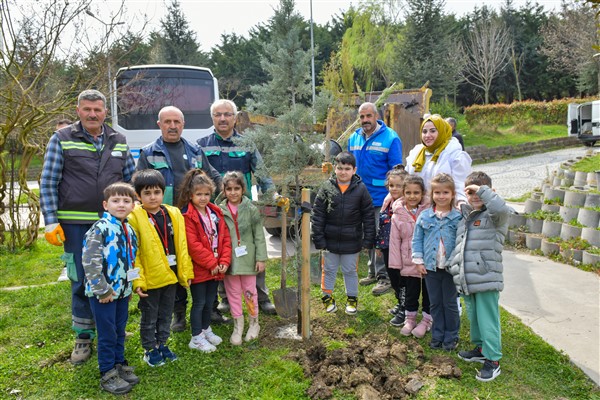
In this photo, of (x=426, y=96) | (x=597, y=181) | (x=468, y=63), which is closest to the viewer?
(x=597, y=181)

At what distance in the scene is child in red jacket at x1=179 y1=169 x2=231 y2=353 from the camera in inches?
150

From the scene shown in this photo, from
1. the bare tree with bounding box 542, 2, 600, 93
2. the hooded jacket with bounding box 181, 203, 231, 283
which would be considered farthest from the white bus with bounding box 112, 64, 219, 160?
the bare tree with bounding box 542, 2, 600, 93

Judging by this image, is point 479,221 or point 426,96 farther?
point 426,96

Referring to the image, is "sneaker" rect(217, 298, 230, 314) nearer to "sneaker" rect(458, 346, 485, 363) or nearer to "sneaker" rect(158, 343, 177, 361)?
"sneaker" rect(158, 343, 177, 361)

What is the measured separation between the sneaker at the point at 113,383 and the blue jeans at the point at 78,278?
0.63 meters

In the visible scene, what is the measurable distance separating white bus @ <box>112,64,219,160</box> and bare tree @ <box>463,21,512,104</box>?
2719cm

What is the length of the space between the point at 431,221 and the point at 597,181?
5262 millimetres

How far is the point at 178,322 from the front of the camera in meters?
4.38

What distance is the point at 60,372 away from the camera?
3586mm

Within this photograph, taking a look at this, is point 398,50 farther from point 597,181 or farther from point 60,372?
point 60,372

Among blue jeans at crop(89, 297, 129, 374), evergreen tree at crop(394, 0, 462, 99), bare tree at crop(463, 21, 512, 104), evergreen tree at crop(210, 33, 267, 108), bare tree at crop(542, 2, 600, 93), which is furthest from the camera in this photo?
evergreen tree at crop(210, 33, 267, 108)

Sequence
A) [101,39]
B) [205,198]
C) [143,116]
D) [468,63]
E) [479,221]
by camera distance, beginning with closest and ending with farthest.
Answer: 1. [479,221]
2. [205,198]
3. [101,39]
4. [143,116]
5. [468,63]

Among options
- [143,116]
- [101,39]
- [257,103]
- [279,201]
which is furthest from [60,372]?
[143,116]

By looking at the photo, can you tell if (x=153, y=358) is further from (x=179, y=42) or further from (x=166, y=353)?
(x=179, y=42)
